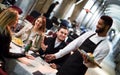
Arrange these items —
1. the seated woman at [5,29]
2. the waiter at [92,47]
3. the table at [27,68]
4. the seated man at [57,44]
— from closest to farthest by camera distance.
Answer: the seated woman at [5,29]
the table at [27,68]
the waiter at [92,47]
the seated man at [57,44]

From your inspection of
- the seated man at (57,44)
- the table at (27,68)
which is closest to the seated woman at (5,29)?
the table at (27,68)

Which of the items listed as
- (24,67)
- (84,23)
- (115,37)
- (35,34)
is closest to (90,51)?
(24,67)

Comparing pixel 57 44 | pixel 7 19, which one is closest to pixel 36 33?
pixel 57 44

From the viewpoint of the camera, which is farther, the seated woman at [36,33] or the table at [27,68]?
the seated woman at [36,33]

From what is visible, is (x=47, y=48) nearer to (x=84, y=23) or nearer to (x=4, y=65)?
(x=4, y=65)

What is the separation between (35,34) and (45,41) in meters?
0.23

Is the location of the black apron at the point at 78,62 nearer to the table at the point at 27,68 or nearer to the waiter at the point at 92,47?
the waiter at the point at 92,47

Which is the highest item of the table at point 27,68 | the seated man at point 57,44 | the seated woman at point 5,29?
the seated man at point 57,44

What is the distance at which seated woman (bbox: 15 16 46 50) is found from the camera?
4656mm

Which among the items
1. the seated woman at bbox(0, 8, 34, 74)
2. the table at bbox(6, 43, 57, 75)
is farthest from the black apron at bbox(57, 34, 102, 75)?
the seated woman at bbox(0, 8, 34, 74)

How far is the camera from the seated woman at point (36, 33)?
466 cm

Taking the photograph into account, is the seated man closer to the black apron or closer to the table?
the table

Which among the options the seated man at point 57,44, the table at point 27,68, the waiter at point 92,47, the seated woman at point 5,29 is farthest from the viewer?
the seated man at point 57,44

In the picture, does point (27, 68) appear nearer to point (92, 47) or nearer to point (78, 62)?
point (78, 62)
